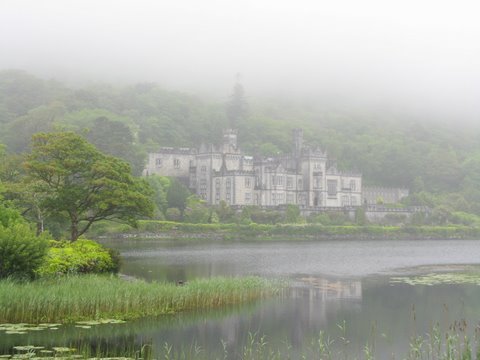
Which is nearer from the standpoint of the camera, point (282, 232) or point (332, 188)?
point (282, 232)

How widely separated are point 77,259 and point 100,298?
833cm

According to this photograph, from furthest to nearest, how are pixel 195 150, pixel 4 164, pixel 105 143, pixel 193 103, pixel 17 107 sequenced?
pixel 193 103 → pixel 17 107 → pixel 195 150 → pixel 105 143 → pixel 4 164

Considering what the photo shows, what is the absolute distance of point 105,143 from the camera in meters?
103

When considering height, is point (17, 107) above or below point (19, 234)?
above

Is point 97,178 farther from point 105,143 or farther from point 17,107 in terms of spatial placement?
point 17,107

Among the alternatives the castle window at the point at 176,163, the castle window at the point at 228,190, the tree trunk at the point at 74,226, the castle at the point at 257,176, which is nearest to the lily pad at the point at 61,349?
the tree trunk at the point at 74,226

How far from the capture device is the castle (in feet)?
379

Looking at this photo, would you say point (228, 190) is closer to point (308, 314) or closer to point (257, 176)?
point (257, 176)

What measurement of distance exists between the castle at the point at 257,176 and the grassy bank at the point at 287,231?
12.3 metres

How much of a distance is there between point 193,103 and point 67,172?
514ft

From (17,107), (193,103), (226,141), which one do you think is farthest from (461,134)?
(17,107)

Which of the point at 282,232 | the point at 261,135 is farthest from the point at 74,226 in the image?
the point at 261,135

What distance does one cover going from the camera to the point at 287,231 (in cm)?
9750

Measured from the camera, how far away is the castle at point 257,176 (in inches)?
4545
